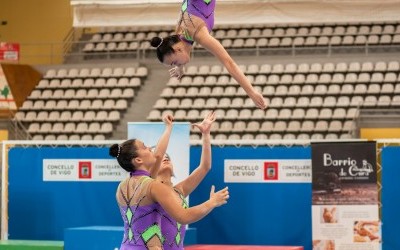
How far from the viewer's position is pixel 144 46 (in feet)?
59.8

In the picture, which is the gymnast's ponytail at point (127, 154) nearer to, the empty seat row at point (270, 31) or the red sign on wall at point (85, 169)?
the red sign on wall at point (85, 169)

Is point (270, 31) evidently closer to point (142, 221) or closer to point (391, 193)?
point (391, 193)

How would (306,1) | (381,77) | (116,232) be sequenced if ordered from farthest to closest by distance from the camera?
(381,77) < (306,1) < (116,232)

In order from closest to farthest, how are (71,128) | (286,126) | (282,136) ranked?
(282,136) < (286,126) < (71,128)

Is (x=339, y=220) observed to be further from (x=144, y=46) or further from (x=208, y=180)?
(x=144, y=46)

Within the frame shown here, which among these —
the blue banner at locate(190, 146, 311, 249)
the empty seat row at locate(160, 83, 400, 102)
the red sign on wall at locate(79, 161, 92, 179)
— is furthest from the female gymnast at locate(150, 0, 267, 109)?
the empty seat row at locate(160, 83, 400, 102)

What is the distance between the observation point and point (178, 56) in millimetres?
4914

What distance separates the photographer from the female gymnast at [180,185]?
18.8 feet

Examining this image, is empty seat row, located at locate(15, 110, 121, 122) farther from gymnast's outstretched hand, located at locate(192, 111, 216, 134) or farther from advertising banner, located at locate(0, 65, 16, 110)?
gymnast's outstretched hand, located at locate(192, 111, 216, 134)

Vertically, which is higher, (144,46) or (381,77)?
(144,46)

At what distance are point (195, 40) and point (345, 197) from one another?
10.6 ft

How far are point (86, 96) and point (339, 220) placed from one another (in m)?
9.97

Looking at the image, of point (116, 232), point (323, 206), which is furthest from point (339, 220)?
point (116, 232)

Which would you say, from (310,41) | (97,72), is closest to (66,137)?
(97,72)
